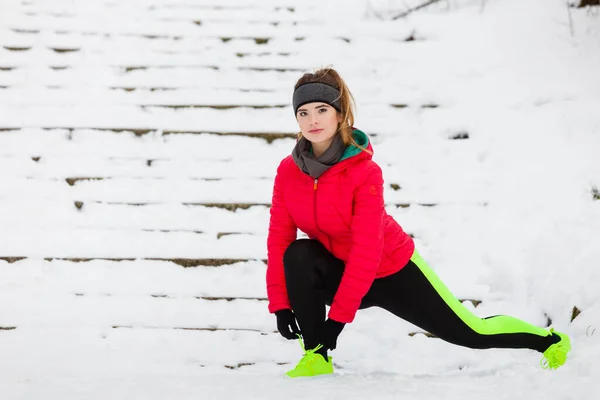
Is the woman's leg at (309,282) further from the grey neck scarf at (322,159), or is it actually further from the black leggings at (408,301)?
the grey neck scarf at (322,159)

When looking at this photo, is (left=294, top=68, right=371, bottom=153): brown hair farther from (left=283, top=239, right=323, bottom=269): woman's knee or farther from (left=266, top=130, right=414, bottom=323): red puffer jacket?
(left=283, top=239, right=323, bottom=269): woman's knee

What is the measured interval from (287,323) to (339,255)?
27cm

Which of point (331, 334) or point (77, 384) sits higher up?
point (331, 334)

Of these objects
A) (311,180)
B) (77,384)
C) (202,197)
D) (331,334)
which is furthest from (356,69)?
(77,384)

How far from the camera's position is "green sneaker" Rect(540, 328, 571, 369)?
173cm

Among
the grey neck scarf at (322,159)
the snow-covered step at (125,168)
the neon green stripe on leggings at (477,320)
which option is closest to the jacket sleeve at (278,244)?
the grey neck scarf at (322,159)

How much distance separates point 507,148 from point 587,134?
41cm

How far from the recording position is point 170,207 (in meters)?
2.72

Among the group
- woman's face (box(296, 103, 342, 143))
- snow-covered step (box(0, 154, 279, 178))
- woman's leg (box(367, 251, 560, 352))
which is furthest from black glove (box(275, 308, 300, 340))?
snow-covered step (box(0, 154, 279, 178))

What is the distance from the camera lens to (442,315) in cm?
175

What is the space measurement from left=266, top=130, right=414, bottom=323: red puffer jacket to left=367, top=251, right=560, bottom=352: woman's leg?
0.05 metres

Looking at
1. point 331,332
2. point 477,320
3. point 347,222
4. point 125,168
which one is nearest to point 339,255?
point 347,222

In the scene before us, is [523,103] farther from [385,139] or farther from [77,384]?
[77,384]

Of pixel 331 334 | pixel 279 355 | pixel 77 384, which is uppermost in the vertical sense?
pixel 331 334
